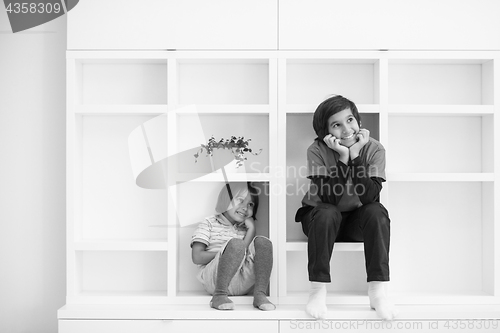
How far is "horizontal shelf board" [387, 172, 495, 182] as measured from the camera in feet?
6.86

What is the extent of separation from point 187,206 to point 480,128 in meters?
1.41

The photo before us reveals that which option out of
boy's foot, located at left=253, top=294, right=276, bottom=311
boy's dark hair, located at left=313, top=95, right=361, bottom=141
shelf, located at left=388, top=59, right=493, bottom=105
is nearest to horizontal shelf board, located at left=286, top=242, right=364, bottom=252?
boy's foot, located at left=253, top=294, right=276, bottom=311

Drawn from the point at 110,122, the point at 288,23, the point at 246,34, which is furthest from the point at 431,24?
the point at 110,122

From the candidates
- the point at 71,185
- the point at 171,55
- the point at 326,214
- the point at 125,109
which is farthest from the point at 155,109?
the point at 326,214

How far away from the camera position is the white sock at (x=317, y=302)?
190 cm

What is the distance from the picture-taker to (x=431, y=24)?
2104 mm

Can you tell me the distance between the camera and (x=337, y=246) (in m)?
2.05

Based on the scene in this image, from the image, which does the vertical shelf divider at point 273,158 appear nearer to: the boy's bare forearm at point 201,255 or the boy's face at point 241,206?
the boy's face at point 241,206

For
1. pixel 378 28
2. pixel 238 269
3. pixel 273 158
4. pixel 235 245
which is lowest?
pixel 238 269

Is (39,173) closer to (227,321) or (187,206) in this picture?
(187,206)

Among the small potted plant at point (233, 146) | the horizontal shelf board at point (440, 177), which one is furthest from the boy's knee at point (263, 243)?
the horizontal shelf board at point (440, 177)

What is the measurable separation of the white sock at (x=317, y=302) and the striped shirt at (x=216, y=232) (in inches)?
16.7

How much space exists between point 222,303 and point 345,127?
0.87m

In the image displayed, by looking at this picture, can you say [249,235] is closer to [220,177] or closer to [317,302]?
[220,177]
